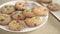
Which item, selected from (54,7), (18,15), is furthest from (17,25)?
(54,7)

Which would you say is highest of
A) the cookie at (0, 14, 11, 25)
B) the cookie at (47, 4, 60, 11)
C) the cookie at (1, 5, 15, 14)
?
the cookie at (1, 5, 15, 14)

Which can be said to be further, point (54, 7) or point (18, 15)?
point (54, 7)

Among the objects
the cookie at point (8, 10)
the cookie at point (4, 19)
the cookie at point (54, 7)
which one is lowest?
the cookie at point (54, 7)

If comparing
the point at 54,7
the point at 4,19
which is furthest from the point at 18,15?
the point at 54,7

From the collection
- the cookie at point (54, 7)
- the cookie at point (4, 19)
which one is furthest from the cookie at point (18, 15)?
the cookie at point (54, 7)

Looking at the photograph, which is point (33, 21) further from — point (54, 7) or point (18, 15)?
point (54, 7)

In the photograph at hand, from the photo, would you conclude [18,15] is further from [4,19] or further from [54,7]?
[54,7]

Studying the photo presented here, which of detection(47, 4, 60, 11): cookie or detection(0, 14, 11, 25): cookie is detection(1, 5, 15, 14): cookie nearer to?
detection(0, 14, 11, 25): cookie

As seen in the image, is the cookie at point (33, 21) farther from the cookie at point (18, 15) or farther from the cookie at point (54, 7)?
the cookie at point (54, 7)

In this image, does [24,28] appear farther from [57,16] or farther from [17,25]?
[57,16]

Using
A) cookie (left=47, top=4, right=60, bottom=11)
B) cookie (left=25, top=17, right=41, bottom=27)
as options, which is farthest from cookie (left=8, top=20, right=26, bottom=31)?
cookie (left=47, top=4, right=60, bottom=11)
